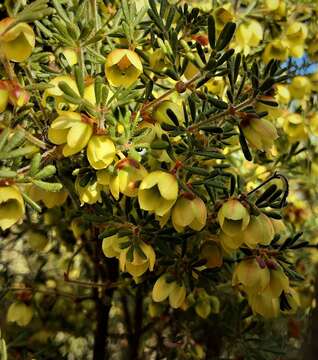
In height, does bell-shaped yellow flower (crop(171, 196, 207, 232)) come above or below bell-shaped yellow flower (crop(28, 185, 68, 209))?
above

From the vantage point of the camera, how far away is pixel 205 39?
4.41ft

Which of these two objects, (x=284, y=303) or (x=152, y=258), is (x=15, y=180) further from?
(x=284, y=303)

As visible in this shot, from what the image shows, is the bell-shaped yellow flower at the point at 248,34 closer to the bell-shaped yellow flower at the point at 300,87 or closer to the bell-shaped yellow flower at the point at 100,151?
the bell-shaped yellow flower at the point at 300,87

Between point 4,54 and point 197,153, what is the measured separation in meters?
0.44

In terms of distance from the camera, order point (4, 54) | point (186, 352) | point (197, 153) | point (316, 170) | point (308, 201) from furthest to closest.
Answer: point (308, 201) → point (316, 170) → point (186, 352) → point (197, 153) → point (4, 54)

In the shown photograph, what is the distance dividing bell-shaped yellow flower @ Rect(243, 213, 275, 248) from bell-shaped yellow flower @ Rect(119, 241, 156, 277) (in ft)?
0.72

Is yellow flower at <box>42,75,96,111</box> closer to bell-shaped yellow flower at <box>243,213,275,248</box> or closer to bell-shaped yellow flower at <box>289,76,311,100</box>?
bell-shaped yellow flower at <box>243,213,275,248</box>

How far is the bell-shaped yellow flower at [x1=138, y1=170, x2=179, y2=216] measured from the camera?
1.07 metres

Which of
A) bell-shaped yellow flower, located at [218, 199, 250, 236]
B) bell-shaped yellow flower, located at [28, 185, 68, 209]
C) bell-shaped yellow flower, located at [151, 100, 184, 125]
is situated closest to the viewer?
bell-shaped yellow flower, located at [218, 199, 250, 236]

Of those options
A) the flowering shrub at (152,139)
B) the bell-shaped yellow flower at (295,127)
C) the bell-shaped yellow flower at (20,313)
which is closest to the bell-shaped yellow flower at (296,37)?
the flowering shrub at (152,139)

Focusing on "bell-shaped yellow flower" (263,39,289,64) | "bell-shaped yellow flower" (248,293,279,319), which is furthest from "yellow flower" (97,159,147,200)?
"bell-shaped yellow flower" (263,39,289,64)

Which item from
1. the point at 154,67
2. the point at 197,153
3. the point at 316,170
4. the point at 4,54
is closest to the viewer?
the point at 4,54

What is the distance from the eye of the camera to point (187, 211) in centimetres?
111

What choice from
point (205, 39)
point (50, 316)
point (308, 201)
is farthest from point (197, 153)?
point (308, 201)
